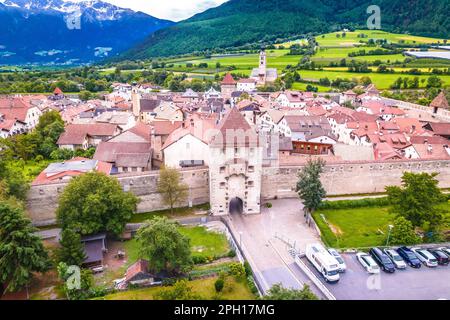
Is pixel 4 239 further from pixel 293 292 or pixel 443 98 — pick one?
pixel 443 98

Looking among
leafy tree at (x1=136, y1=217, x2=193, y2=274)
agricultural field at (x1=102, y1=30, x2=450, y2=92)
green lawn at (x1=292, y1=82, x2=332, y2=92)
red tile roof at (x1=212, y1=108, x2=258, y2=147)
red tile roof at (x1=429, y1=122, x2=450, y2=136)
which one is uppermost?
agricultural field at (x1=102, y1=30, x2=450, y2=92)

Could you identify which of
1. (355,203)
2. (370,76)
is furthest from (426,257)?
(370,76)

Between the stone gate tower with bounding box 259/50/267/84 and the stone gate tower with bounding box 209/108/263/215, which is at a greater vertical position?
the stone gate tower with bounding box 259/50/267/84

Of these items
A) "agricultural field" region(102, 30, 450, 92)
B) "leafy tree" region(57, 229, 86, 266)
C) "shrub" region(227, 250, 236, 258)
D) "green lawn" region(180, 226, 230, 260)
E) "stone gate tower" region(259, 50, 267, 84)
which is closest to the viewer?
"leafy tree" region(57, 229, 86, 266)

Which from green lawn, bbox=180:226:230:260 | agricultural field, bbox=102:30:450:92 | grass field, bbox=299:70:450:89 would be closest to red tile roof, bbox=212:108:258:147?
green lawn, bbox=180:226:230:260

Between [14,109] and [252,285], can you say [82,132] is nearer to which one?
[14,109]

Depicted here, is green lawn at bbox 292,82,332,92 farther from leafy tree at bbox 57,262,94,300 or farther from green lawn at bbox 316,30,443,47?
leafy tree at bbox 57,262,94,300

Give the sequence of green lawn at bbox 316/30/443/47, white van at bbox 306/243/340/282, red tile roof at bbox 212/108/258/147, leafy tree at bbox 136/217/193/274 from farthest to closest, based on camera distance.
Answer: green lawn at bbox 316/30/443/47 < red tile roof at bbox 212/108/258/147 < leafy tree at bbox 136/217/193/274 < white van at bbox 306/243/340/282

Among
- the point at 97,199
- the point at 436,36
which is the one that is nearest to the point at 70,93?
the point at 97,199
